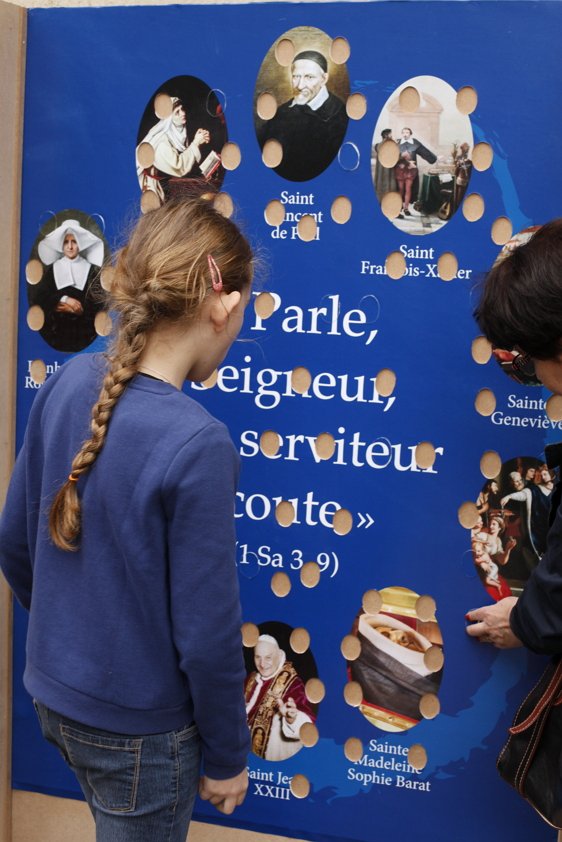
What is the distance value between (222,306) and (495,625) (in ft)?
2.45

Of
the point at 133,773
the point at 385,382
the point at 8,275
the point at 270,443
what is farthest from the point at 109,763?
the point at 8,275

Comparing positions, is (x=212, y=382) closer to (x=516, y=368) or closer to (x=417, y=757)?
(x=516, y=368)

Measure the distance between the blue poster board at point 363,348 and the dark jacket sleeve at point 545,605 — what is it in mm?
261

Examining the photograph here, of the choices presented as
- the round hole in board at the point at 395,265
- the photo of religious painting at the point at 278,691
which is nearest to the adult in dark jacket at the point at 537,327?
the round hole in board at the point at 395,265

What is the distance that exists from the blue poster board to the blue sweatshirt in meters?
0.50

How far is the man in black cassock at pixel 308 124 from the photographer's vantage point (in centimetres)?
158

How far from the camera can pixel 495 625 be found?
1.55 meters

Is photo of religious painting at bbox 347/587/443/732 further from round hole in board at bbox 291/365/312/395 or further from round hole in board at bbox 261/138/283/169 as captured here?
round hole in board at bbox 261/138/283/169

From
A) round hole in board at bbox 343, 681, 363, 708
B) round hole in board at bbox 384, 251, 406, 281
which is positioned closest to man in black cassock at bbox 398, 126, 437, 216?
round hole in board at bbox 384, 251, 406, 281

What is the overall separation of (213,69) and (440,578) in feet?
Answer: 3.22

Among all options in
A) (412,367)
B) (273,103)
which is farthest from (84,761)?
(273,103)

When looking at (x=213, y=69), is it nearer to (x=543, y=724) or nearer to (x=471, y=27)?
(x=471, y=27)

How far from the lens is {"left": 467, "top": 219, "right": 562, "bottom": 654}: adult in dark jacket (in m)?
1.22

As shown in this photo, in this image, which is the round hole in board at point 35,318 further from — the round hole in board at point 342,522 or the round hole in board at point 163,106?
the round hole in board at point 342,522
